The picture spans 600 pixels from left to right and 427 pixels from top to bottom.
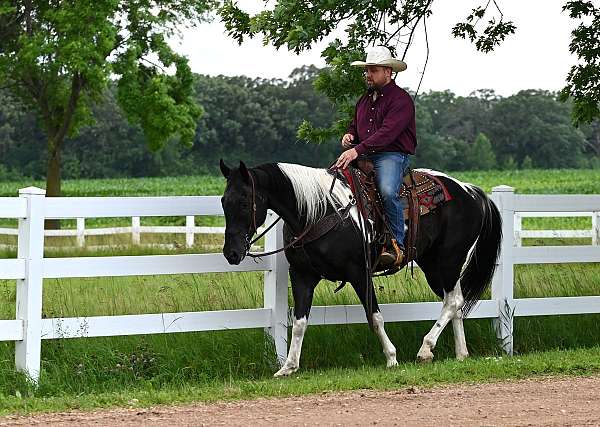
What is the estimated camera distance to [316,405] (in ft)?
24.4

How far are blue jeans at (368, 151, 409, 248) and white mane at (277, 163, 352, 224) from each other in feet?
1.02

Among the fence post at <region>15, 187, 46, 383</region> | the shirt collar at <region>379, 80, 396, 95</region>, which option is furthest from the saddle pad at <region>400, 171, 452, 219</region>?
the fence post at <region>15, 187, 46, 383</region>

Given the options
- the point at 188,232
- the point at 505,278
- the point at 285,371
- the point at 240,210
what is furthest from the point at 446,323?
the point at 188,232

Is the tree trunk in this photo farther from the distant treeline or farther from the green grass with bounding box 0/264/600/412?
the distant treeline

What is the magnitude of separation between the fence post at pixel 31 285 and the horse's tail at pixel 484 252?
386cm

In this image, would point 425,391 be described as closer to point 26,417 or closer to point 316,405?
point 316,405

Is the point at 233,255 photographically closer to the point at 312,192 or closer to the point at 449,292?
the point at 312,192

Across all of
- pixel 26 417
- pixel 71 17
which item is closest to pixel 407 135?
pixel 26 417

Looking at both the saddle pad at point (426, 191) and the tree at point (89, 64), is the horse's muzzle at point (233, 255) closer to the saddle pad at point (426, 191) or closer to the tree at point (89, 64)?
the saddle pad at point (426, 191)

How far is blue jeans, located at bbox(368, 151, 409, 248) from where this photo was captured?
369 inches

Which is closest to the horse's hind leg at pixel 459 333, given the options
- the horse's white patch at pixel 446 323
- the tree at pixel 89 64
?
the horse's white patch at pixel 446 323

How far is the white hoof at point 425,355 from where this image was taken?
9.73 meters

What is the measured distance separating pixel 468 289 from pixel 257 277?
306 centimetres

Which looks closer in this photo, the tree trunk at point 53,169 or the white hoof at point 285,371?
the white hoof at point 285,371
